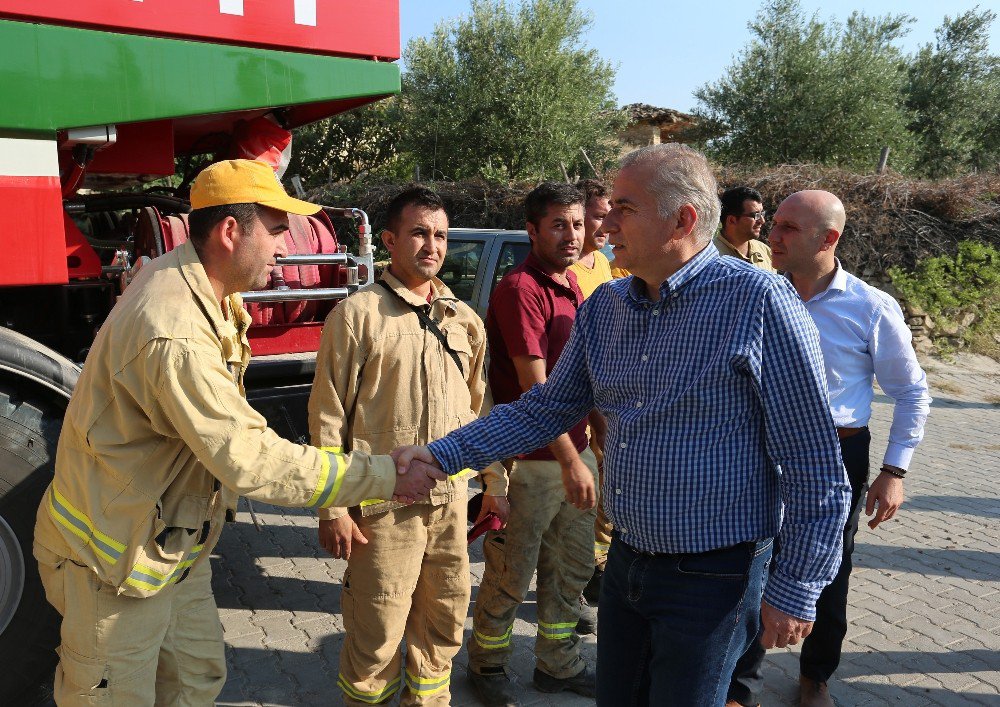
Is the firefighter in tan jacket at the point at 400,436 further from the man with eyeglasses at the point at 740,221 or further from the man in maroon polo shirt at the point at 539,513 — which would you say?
the man with eyeglasses at the point at 740,221

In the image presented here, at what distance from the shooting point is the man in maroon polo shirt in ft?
11.1

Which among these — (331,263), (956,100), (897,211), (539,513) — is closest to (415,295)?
(331,263)

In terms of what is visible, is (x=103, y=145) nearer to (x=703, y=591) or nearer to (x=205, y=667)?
(x=205, y=667)

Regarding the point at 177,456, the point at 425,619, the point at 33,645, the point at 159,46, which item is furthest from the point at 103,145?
the point at 425,619

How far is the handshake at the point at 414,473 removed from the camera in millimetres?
2459

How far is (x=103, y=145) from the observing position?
3.08 m

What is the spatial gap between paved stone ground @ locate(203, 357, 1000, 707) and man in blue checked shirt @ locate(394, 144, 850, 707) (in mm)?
1581

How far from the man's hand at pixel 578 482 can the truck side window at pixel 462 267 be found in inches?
154

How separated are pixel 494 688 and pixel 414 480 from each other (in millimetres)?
1348

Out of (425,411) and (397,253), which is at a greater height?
(397,253)

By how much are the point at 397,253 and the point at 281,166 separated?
4.13 feet

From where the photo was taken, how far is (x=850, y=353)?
10.3 ft

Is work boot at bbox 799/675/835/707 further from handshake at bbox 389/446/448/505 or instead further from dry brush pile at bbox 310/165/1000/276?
dry brush pile at bbox 310/165/1000/276

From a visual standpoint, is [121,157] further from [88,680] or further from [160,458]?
[88,680]
